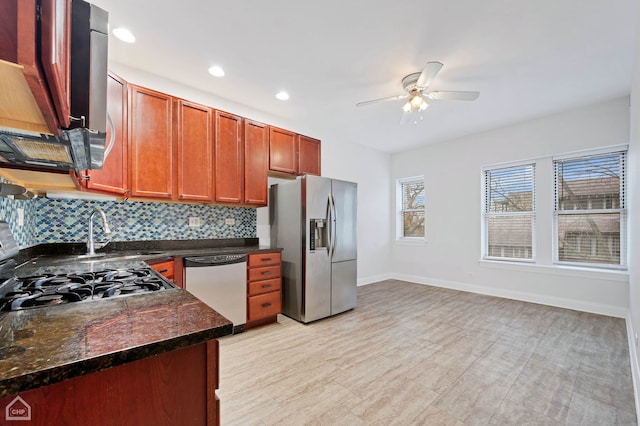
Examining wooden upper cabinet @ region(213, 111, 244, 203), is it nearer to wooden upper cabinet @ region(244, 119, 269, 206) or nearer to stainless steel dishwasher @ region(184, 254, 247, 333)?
wooden upper cabinet @ region(244, 119, 269, 206)

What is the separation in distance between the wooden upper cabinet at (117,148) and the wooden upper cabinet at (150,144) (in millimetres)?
61

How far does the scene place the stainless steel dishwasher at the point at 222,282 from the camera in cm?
255

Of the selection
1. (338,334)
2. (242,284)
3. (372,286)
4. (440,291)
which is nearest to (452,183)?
(440,291)

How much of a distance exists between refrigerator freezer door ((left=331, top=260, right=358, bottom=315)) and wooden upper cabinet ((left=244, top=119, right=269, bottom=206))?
4.27 feet

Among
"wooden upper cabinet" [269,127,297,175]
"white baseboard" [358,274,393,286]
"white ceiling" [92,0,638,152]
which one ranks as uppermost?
"white ceiling" [92,0,638,152]

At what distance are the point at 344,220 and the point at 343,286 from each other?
2.89ft

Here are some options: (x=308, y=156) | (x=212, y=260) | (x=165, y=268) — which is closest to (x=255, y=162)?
(x=308, y=156)

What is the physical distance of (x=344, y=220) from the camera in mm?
3594

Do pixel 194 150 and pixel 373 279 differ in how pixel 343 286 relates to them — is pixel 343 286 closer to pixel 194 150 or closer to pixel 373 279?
pixel 373 279

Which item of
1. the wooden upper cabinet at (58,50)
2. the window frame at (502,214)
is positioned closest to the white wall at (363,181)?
the window frame at (502,214)

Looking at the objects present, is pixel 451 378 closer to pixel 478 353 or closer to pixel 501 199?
pixel 478 353

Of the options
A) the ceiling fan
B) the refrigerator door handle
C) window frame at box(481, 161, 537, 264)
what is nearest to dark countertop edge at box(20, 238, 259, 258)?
the refrigerator door handle

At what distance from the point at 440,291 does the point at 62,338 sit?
491 centimetres

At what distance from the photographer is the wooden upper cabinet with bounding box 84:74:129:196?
2219 mm
